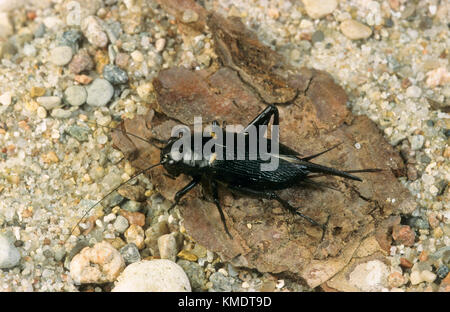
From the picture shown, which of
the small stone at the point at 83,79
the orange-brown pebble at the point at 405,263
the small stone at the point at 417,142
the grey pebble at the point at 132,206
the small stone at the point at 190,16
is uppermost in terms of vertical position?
the small stone at the point at 190,16

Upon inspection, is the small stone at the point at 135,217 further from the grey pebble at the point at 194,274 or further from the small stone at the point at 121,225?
the grey pebble at the point at 194,274

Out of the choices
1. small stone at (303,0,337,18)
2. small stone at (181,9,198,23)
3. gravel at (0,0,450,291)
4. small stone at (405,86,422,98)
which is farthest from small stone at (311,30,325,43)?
small stone at (181,9,198,23)

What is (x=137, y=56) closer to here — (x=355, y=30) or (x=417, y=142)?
(x=355, y=30)

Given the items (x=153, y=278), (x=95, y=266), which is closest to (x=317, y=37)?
(x=153, y=278)

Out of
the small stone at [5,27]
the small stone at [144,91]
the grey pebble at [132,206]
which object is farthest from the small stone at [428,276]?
the small stone at [5,27]

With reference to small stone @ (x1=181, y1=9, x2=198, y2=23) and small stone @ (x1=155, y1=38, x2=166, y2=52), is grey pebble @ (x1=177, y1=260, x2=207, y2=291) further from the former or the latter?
small stone @ (x1=181, y1=9, x2=198, y2=23)

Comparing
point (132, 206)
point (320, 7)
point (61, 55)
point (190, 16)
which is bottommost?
point (132, 206)

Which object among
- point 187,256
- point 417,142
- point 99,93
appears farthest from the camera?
point 99,93
